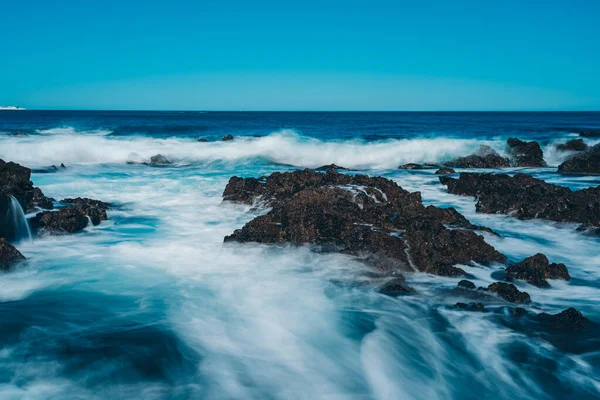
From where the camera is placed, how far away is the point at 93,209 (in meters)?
10.1

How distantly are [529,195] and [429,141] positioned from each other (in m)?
19.6

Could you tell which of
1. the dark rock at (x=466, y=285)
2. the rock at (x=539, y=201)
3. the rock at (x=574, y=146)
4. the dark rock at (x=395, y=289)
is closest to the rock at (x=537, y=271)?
the dark rock at (x=466, y=285)

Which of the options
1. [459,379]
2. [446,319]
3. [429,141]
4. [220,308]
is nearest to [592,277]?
[446,319]

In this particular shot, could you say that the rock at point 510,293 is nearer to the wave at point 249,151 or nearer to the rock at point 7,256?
the rock at point 7,256

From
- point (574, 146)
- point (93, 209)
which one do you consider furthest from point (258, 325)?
point (574, 146)

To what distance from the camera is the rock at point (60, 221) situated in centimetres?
899

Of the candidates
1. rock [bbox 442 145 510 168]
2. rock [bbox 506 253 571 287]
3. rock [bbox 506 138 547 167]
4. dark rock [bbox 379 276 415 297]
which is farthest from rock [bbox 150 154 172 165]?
rock [bbox 506 253 571 287]

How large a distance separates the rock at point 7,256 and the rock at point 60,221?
5.95 ft

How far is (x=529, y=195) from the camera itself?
35.9ft

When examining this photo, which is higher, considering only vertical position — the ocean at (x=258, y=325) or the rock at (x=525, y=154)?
the rock at (x=525, y=154)

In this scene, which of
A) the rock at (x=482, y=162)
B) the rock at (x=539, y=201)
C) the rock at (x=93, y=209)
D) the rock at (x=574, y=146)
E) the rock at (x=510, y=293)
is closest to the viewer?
the rock at (x=510, y=293)

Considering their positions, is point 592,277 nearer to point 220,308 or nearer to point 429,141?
point 220,308

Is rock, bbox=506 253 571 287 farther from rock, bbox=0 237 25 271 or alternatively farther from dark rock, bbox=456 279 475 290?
rock, bbox=0 237 25 271

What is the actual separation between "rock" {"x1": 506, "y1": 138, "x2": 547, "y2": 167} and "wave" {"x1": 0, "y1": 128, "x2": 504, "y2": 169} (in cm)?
461
